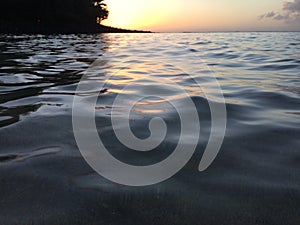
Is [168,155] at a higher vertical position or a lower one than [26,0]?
lower

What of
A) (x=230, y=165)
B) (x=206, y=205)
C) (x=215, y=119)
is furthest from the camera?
(x=215, y=119)

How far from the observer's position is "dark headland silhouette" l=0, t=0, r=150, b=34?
40.2 metres

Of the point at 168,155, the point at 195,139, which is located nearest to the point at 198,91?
the point at 195,139

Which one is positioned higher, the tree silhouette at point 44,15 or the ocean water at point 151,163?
the tree silhouette at point 44,15

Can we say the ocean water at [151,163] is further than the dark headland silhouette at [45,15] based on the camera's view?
No

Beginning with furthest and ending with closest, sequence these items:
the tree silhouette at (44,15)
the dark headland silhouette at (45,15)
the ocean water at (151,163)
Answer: the tree silhouette at (44,15) < the dark headland silhouette at (45,15) < the ocean water at (151,163)

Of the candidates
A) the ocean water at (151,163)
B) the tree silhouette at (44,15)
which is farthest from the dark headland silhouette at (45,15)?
the ocean water at (151,163)

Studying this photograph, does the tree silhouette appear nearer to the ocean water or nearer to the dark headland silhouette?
the dark headland silhouette

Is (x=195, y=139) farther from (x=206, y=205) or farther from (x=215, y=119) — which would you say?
(x=206, y=205)

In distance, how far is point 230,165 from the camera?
72.4 inches

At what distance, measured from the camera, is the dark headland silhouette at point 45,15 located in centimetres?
4019

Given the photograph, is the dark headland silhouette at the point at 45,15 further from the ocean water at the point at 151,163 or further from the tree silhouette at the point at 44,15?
the ocean water at the point at 151,163

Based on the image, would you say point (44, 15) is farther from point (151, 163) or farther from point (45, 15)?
point (151, 163)

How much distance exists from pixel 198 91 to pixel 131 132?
1.92 metres
